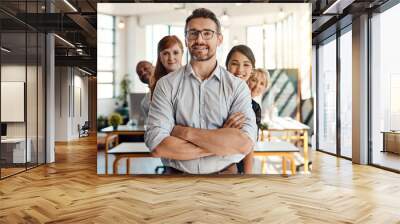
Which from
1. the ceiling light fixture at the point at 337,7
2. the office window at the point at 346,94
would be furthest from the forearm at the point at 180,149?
the office window at the point at 346,94

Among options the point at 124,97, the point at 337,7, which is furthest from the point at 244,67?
the point at 337,7

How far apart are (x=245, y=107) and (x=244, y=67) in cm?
59

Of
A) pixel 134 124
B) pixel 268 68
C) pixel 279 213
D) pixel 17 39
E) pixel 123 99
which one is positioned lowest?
pixel 279 213

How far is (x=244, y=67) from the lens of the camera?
5398 mm

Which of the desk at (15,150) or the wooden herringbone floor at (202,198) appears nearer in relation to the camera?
the wooden herringbone floor at (202,198)

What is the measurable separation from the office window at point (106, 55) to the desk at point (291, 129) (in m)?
2.25

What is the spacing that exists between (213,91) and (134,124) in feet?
3.91

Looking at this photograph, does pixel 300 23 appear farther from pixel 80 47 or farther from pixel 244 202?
pixel 80 47

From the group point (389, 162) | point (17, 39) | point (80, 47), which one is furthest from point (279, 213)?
point (80, 47)

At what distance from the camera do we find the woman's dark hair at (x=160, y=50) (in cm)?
531

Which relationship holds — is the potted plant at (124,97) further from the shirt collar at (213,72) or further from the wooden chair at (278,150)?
the wooden chair at (278,150)

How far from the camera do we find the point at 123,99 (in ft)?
17.7

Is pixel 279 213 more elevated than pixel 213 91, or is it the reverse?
pixel 213 91

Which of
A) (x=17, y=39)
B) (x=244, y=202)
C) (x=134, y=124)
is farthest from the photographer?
(x=17, y=39)
